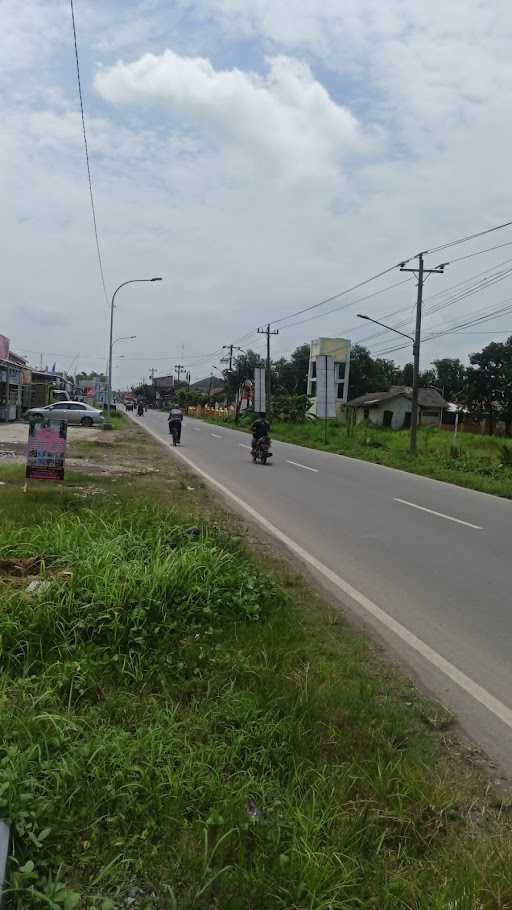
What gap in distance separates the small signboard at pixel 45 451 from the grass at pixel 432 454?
1037 cm

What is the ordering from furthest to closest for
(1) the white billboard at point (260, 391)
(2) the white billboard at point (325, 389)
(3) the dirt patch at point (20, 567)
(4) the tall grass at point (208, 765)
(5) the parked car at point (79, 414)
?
(1) the white billboard at point (260, 391) → (5) the parked car at point (79, 414) → (2) the white billboard at point (325, 389) → (3) the dirt patch at point (20, 567) → (4) the tall grass at point (208, 765)

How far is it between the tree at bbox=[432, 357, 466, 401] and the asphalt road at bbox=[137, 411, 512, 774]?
75077mm

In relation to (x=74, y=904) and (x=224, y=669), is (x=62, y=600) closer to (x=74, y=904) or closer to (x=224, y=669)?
(x=224, y=669)

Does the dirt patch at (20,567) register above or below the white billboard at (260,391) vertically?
below

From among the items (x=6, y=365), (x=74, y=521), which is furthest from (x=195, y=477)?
(x=6, y=365)

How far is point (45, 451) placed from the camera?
9.66 meters

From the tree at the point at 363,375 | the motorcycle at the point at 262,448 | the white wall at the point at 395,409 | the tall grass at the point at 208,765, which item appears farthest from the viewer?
the tree at the point at 363,375

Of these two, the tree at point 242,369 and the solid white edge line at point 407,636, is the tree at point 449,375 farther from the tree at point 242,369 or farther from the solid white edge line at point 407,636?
the solid white edge line at point 407,636

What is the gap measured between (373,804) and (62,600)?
2.48m

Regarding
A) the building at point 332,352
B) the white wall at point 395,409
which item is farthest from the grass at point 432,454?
the building at point 332,352

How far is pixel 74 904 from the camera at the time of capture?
224 cm

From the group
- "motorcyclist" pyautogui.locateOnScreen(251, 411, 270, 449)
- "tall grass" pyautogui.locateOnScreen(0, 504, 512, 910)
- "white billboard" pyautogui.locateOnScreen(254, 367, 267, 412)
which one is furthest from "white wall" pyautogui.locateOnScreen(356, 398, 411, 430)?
"tall grass" pyautogui.locateOnScreen(0, 504, 512, 910)

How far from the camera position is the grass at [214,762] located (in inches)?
94.7

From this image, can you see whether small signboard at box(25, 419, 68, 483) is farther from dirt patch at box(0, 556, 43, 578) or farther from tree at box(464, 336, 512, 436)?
tree at box(464, 336, 512, 436)
